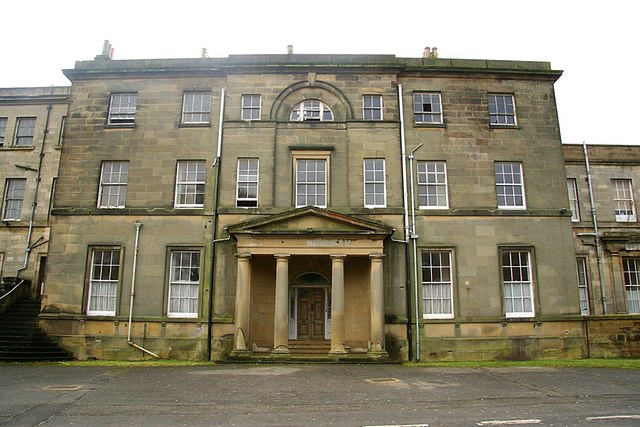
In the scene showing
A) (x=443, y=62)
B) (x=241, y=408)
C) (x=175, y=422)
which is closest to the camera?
(x=175, y=422)

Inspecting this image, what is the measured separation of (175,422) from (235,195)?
441 inches

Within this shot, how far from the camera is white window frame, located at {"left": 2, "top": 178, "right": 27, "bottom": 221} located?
24219 millimetres

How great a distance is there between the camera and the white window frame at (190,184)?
18.8 metres

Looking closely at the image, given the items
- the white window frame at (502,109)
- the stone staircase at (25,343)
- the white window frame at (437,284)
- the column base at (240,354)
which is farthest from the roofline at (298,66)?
the column base at (240,354)

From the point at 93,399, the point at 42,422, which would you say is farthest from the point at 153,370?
the point at 42,422

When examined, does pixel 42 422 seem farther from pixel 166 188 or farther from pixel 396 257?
pixel 396 257

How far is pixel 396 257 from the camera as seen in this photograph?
18062 mm

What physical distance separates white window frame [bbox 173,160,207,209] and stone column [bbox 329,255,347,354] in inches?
239

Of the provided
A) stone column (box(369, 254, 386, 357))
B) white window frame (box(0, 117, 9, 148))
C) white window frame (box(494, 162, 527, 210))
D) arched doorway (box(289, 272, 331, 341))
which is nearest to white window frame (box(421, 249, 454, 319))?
stone column (box(369, 254, 386, 357))

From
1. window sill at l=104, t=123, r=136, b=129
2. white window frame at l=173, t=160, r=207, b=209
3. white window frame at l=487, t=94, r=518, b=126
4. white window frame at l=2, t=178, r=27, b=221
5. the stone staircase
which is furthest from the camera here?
white window frame at l=2, t=178, r=27, b=221

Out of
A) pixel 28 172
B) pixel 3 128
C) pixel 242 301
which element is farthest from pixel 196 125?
pixel 3 128

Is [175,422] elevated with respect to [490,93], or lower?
lower

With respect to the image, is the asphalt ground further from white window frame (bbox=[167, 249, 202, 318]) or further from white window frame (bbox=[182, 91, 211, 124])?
white window frame (bbox=[182, 91, 211, 124])

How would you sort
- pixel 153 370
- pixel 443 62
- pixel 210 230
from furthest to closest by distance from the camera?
pixel 443 62, pixel 210 230, pixel 153 370
